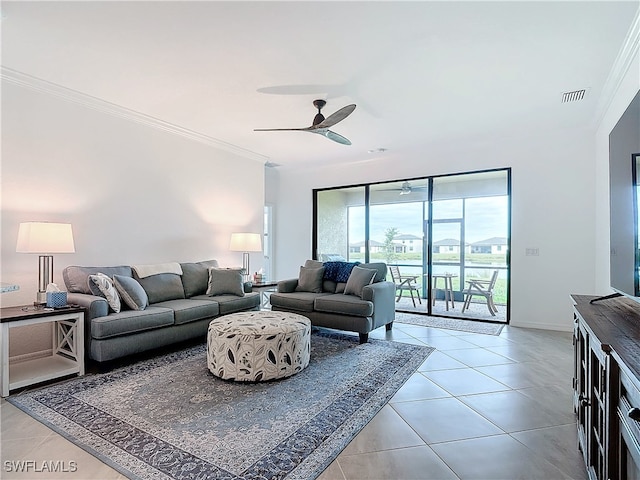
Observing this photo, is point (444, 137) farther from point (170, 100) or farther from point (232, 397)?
point (232, 397)

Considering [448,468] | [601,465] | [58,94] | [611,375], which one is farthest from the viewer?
[58,94]

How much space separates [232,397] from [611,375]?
7.52 ft

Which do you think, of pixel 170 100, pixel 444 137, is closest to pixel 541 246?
pixel 444 137

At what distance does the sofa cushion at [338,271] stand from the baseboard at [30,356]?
318cm

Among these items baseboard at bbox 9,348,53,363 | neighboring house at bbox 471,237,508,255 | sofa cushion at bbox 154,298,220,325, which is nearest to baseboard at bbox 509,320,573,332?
neighboring house at bbox 471,237,508,255

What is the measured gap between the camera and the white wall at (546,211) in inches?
183

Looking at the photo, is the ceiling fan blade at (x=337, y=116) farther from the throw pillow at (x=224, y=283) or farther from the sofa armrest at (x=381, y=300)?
the throw pillow at (x=224, y=283)

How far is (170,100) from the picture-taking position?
3.82m

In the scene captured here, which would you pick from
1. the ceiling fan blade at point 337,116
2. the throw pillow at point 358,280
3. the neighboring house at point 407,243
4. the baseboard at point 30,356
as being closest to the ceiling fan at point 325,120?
the ceiling fan blade at point 337,116

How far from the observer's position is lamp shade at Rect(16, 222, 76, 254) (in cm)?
294

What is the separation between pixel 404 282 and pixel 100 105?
5.20 meters

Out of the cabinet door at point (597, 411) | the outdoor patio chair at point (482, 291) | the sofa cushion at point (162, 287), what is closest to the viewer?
the cabinet door at point (597, 411)

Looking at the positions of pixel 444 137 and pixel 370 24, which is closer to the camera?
pixel 370 24

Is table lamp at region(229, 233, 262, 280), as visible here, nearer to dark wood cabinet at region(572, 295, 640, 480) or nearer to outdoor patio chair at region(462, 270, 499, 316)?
outdoor patio chair at region(462, 270, 499, 316)
